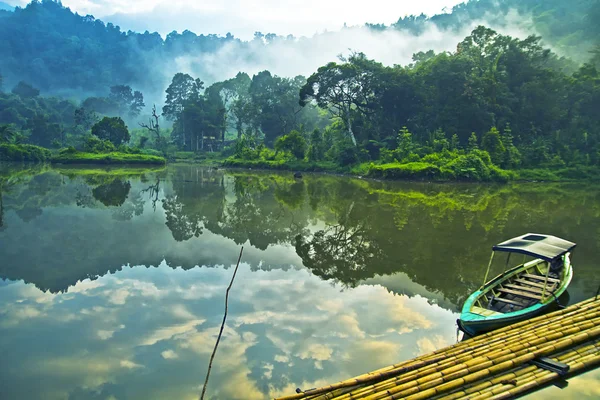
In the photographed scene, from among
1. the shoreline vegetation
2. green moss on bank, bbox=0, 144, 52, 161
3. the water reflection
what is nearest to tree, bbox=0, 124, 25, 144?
green moss on bank, bbox=0, 144, 52, 161

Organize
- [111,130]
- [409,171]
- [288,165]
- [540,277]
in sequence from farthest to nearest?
[111,130] < [288,165] < [409,171] < [540,277]

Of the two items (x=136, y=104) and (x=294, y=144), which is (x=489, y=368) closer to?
(x=294, y=144)

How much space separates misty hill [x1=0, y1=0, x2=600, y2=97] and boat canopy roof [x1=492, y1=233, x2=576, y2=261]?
74434 millimetres

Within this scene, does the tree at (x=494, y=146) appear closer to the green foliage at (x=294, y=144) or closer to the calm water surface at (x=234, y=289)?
the calm water surface at (x=234, y=289)

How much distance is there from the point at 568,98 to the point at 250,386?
44.4 meters

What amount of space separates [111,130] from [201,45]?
118780mm

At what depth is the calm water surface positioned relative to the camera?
5234 mm

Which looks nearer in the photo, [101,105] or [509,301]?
[509,301]

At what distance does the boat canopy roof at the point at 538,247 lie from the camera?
7.18 m

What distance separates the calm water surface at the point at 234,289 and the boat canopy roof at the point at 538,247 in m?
1.16

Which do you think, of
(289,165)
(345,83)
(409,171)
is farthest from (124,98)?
(409,171)

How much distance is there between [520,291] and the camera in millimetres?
7223

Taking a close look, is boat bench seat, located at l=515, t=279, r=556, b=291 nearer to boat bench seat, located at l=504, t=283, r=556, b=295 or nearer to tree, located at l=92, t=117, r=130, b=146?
boat bench seat, located at l=504, t=283, r=556, b=295

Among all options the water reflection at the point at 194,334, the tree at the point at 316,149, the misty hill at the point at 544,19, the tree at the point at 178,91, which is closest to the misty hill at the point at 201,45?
the misty hill at the point at 544,19
